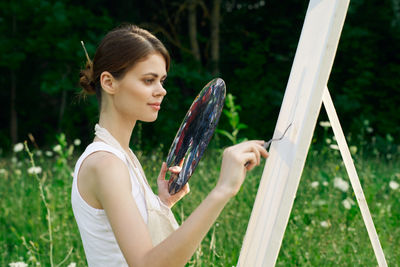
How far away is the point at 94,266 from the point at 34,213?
233cm

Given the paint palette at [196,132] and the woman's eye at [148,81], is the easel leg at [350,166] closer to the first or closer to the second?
the paint palette at [196,132]

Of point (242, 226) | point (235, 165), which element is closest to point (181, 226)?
point (235, 165)

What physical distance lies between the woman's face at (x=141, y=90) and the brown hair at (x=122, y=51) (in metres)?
0.02

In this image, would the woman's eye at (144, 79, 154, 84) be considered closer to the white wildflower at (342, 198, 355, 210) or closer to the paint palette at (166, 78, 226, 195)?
the paint palette at (166, 78, 226, 195)

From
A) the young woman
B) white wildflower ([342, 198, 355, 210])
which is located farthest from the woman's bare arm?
white wildflower ([342, 198, 355, 210])

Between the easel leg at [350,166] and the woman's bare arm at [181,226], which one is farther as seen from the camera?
the easel leg at [350,166]

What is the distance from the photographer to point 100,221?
1476mm

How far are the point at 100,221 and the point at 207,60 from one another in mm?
8281

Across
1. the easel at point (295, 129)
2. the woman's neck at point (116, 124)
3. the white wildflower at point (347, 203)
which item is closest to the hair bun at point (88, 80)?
A: the woman's neck at point (116, 124)

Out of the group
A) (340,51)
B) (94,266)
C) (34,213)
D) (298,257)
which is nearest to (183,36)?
(340,51)

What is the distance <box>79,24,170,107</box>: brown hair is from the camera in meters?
1.55

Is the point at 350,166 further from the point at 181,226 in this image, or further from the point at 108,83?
the point at 108,83

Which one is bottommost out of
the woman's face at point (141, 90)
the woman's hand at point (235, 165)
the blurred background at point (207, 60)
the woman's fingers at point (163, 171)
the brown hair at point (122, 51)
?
the blurred background at point (207, 60)

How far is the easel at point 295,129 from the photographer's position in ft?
3.55
